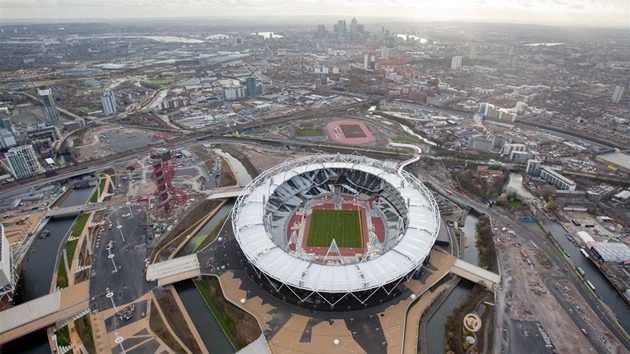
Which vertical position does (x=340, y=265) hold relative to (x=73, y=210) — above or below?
above

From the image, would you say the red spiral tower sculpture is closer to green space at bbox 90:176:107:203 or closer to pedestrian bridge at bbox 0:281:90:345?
Answer: green space at bbox 90:176:107:203

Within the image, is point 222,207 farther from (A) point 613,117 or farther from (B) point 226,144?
(A) point 613,117

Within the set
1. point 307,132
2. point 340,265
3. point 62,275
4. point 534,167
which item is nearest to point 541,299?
point 340,265

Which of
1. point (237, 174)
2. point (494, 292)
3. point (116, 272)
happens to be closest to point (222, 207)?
point (237, 174)

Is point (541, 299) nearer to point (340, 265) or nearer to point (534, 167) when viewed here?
point (340, 265)

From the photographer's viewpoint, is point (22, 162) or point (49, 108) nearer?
point (22, 162)

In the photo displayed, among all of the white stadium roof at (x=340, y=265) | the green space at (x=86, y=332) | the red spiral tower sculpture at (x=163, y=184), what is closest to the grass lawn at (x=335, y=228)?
the white stadium roof at (x=340, y=265)

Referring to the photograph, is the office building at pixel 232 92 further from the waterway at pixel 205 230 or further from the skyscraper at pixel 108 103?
the waterway at pixel 205 230
